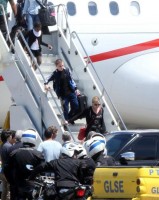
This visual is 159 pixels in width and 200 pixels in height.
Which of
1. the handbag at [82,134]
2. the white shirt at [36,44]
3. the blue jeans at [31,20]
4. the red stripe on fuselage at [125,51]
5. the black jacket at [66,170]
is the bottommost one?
the black jacket at [66,170]

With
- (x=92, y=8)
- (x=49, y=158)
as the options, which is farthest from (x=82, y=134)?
(x=92, y=8)

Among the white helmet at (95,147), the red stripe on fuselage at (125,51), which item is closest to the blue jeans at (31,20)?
the red stripe on fuselage at (125,51)

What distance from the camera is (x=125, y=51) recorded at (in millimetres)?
25812

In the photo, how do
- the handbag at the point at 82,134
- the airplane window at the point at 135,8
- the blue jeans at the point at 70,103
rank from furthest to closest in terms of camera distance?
the airplane window at the point at 135,8
the blue jeans at the point at 70,103
the handbag at the point at 82,134

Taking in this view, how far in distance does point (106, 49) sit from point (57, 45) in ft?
5.77

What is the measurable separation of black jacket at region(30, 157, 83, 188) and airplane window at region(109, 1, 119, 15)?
11.3 metres

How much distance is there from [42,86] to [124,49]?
4.20 meters

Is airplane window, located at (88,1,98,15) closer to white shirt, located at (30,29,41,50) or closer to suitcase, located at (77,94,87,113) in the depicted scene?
white shirt, located at (30,29,41,50)

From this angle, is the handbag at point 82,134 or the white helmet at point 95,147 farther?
the handbag at point 82,134

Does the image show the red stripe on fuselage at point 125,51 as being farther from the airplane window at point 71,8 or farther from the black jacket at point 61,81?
the black jacket at point 61,81

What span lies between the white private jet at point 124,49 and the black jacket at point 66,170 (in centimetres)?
1007

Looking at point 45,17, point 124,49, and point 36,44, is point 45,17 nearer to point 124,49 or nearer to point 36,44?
point 36,44

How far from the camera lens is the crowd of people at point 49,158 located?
15.2m

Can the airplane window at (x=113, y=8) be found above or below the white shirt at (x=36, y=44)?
above
